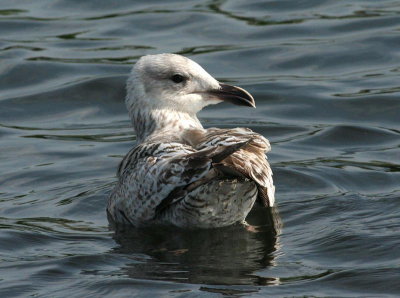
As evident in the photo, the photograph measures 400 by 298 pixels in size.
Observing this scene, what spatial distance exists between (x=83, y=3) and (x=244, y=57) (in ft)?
11.0

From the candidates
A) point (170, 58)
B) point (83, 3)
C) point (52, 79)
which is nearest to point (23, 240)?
point (170, 58)

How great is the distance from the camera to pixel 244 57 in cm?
1412

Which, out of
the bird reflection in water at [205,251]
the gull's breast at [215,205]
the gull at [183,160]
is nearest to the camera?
the bird reflection in water at [205,251]

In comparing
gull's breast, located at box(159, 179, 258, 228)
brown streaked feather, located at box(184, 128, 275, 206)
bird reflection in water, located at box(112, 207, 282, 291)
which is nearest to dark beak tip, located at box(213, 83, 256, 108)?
brown streaked feather, located at box(184, 128, 275, 206)

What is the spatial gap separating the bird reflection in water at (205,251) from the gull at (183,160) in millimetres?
103

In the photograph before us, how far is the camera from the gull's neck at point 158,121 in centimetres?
929

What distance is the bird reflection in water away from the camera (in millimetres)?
7434

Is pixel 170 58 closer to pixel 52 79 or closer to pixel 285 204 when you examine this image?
pixel 285 204

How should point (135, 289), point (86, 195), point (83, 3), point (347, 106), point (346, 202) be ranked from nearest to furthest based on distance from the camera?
point (135, 289), point (346, 202), point (86, 195), point (347, 106), point (83, 3)

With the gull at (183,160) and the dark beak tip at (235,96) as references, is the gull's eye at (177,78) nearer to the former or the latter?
the gull at (183,160)

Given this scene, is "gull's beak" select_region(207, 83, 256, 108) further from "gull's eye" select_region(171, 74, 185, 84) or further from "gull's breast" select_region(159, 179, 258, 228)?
"gull's breast" select_region(159, 179, 258, 228)

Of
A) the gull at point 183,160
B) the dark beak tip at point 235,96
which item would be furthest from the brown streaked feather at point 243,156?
the dark beak tip at point 235,96

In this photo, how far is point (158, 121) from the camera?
9383mm

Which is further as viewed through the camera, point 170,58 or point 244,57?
point 244,57
